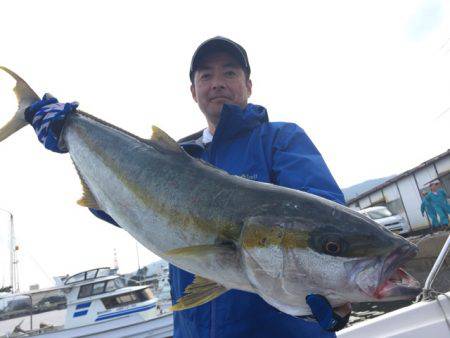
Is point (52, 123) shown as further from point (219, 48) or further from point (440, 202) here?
point (440, 202)

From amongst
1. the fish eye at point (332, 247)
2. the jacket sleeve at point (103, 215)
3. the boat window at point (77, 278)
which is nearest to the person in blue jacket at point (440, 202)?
the boat window at point (77, 278)

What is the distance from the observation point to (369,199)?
29.7 meters

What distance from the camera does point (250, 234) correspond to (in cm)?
212

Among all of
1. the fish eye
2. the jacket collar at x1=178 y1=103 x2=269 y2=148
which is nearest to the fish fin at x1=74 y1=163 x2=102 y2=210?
the jacket collar at x1=178 y1=103 x2=269 y2=148

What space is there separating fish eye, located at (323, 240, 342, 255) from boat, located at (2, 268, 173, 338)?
15770 millimetres

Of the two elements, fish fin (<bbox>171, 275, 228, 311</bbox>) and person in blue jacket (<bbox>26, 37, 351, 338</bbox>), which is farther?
person in blue jacket (<bbox>26, 37, 351, 338</bbox>)

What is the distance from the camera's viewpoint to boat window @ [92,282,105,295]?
15.9 meters

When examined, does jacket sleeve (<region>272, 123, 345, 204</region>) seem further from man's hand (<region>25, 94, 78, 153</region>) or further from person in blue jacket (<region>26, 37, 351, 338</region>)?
man's hand (<region>25, 94, 78, 153</region>)

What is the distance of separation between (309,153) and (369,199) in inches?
1158

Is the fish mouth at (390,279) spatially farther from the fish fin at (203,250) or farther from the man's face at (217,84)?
the man's face at (217,84)

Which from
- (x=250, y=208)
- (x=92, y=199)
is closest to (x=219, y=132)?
(x=250, y=208)

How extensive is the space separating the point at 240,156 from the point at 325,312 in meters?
1.47

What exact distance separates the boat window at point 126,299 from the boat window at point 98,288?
39 centimetres

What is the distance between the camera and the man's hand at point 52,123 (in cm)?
404
